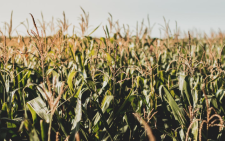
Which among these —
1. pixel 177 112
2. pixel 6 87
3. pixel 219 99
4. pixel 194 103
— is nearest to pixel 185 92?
pixel 194 103

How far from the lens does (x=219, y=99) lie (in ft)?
6.08

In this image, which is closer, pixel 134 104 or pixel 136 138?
pixel 136 138

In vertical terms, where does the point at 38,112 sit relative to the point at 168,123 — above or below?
above

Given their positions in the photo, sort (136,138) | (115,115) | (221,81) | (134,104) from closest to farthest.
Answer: (115,115)
(136,138)
(134,104)
(221,81)

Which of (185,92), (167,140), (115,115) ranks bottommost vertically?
(167,140)

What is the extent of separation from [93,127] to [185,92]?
3.24ft

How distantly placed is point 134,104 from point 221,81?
1395mm

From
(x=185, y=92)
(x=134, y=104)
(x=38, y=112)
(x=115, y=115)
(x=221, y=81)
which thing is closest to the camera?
(x=38, y=112)

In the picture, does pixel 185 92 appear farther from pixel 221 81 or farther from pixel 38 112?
pixel 38 112

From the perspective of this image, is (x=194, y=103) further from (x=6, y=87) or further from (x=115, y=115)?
(x=6, y=87)

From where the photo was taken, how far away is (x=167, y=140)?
1688 millimetres

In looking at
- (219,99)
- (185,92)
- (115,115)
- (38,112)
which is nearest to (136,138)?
(115,115)

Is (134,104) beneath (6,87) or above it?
beneath

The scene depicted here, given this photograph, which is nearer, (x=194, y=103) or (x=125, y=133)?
(x=125, y=133)
